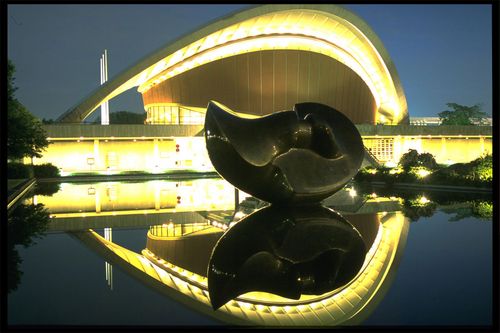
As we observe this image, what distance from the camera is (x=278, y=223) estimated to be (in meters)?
10.8

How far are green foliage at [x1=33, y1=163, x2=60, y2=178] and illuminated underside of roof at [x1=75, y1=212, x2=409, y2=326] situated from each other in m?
24.9

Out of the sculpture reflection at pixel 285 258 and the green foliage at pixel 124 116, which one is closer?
the sculpture reflection at pixel 285 258

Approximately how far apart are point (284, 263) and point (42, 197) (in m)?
14.8

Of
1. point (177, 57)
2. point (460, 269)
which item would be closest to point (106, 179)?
point (177, 57)

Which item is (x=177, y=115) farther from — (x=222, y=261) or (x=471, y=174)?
(x=222, y=261)

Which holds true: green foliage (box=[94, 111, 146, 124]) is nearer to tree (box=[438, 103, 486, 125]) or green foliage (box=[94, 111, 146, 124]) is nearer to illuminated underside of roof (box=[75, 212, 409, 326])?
tree (box=[438, 103, 486, 125])

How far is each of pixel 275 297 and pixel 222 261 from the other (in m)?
1.60

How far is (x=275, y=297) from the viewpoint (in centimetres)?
623

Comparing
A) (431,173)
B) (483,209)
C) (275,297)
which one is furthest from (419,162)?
(275,297)

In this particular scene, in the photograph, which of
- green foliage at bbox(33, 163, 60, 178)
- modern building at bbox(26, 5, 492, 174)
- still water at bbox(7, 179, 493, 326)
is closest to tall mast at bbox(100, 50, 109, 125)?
modern building at bbox(26, 5, 492, 174)

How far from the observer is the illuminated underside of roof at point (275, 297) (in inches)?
220

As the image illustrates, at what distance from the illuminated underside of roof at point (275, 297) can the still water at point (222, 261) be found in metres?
0.02

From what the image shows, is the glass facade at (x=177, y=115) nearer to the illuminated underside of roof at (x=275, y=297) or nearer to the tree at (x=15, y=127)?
the tree at (x=15, y=127)


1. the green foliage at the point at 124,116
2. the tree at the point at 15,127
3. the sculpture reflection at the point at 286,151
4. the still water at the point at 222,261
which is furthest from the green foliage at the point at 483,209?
the green foliage at the point at 124,116
